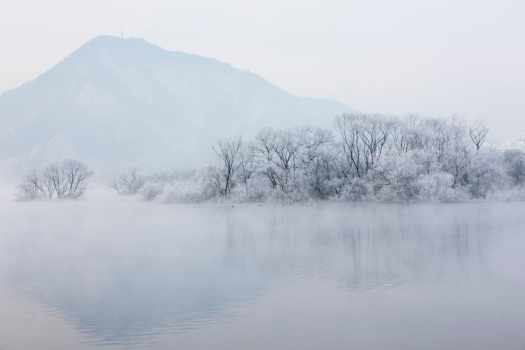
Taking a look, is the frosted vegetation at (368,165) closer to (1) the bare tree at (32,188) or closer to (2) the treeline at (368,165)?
(2) the treeline at (368,165)

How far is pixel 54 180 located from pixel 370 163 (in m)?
53.9

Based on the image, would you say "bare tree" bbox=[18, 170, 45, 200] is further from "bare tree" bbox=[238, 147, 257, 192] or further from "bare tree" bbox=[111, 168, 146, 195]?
"bare tree" bbox=[238, 147, 257, 192]

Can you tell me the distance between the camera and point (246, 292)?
16.6 metres

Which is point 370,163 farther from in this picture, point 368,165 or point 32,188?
point 32,188

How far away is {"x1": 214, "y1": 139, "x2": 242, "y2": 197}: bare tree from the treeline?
137mm

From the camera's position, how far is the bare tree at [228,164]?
247 ft

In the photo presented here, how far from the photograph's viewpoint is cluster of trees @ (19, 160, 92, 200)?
3686 inches

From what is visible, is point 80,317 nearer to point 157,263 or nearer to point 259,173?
point 157,263

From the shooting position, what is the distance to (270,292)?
16484 millimetres

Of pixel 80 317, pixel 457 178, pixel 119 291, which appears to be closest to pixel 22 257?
pixel 119 291

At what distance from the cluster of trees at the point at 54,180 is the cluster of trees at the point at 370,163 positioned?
29.8 m

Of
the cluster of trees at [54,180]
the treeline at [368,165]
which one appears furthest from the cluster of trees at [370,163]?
the cluster of trees at [54,180]

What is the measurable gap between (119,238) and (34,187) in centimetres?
6966

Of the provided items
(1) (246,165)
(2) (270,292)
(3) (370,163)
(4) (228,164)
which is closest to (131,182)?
(4) (228,164)
